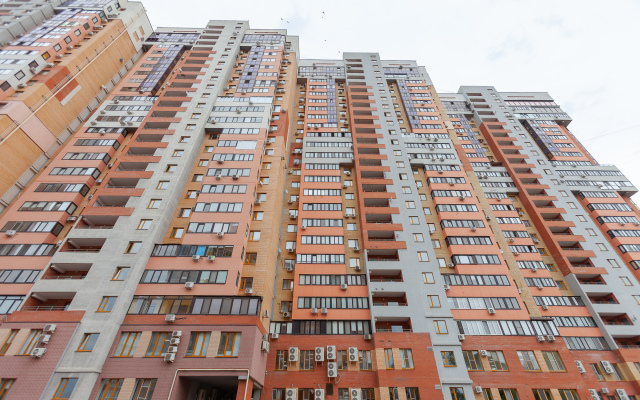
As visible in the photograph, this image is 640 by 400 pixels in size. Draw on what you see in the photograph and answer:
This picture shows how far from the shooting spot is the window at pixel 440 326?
123ft

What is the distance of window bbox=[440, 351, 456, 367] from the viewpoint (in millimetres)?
35303

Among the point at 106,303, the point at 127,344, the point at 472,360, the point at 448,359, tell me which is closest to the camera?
the point at 127,344

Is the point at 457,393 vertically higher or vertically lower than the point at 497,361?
lower

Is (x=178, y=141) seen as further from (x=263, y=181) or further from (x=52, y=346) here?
(x=52, y=346)

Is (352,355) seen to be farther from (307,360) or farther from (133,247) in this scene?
(133,247)

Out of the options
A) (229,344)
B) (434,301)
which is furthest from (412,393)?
(229,344)

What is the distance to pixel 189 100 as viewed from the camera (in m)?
57.8

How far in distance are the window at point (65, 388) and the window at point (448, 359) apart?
37936 millimetres

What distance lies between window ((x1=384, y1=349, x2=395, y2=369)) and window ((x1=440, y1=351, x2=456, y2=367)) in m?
6.46

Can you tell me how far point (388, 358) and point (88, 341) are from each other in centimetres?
3138

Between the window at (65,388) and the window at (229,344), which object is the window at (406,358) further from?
the window at (65,388)

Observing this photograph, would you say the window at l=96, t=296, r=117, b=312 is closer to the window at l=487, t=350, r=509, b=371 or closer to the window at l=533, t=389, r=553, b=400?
the window at l=487, t=350, r=509, b=371

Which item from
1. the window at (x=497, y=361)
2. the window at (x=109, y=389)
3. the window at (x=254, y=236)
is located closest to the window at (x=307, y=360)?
the window at (x=254, y=236)

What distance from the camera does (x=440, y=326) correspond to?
37969 millimetres
